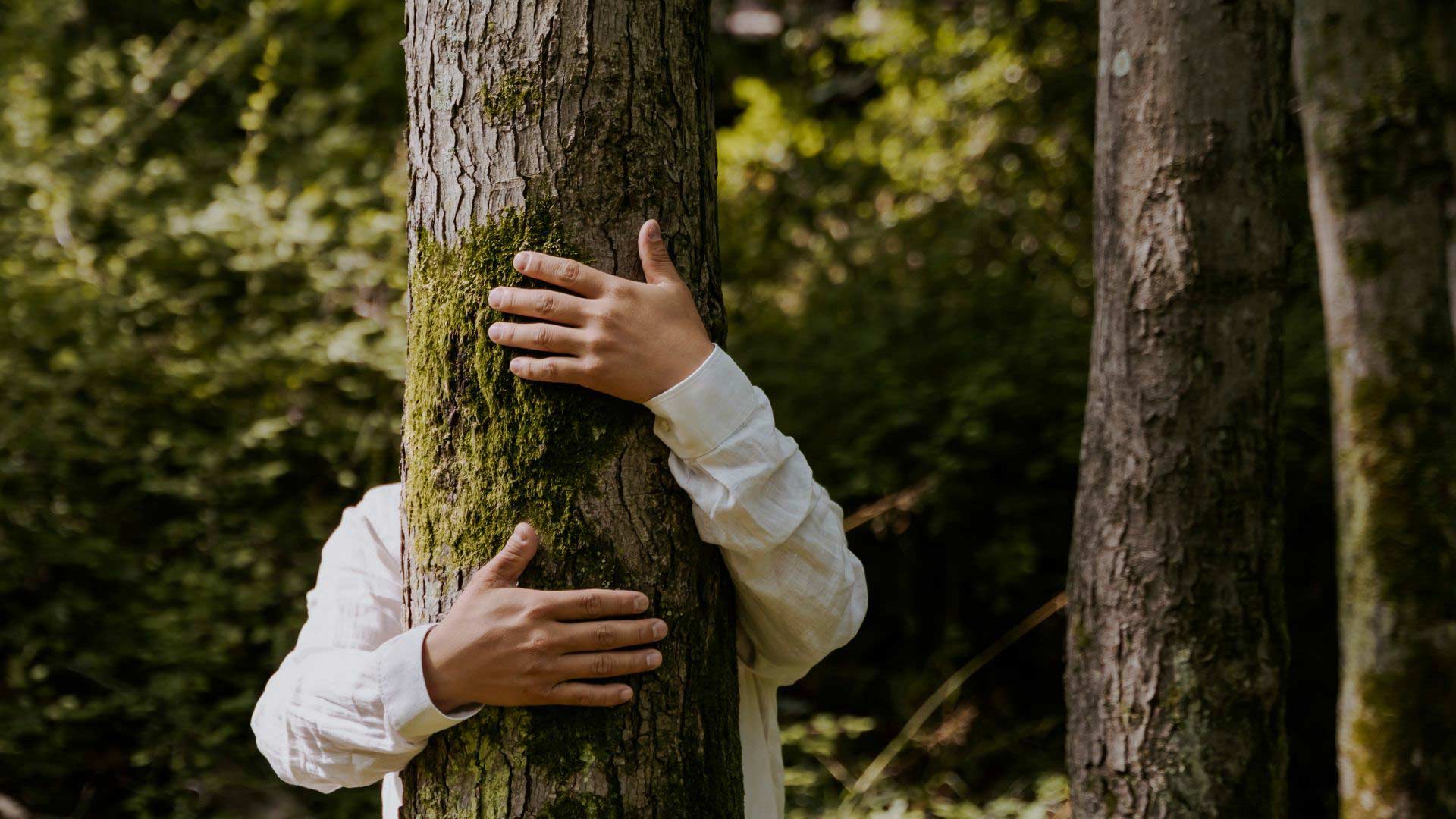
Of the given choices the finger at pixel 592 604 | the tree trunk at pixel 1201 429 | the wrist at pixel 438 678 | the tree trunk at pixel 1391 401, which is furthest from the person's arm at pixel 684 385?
Answer: the tree trunk at pixel 1391 401

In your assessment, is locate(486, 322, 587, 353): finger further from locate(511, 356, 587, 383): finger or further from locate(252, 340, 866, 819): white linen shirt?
locate(252, 340, 866, 819): white linen shirt

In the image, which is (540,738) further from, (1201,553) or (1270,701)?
(1270,701)

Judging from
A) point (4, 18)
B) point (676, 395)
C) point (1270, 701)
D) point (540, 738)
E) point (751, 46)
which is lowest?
point (1270, 701)

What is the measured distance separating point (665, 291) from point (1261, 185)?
1.92m

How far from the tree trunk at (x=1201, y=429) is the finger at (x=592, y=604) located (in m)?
→ 1.74

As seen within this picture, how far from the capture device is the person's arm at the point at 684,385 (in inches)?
55.2

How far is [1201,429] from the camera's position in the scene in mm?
2684

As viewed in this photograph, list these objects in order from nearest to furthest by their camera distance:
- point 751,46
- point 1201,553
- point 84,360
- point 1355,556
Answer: point 1201,553
point 1355,556
point 84,360
point 751,46

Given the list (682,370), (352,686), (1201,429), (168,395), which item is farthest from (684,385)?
(168,395)

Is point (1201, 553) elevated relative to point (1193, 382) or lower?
lower

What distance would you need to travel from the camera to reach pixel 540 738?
56.0 inches

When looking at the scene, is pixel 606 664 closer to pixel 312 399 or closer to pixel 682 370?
pixel 682 370

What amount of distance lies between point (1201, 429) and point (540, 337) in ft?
6.28

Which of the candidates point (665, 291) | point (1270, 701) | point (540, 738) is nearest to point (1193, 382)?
point (1270, 701)
